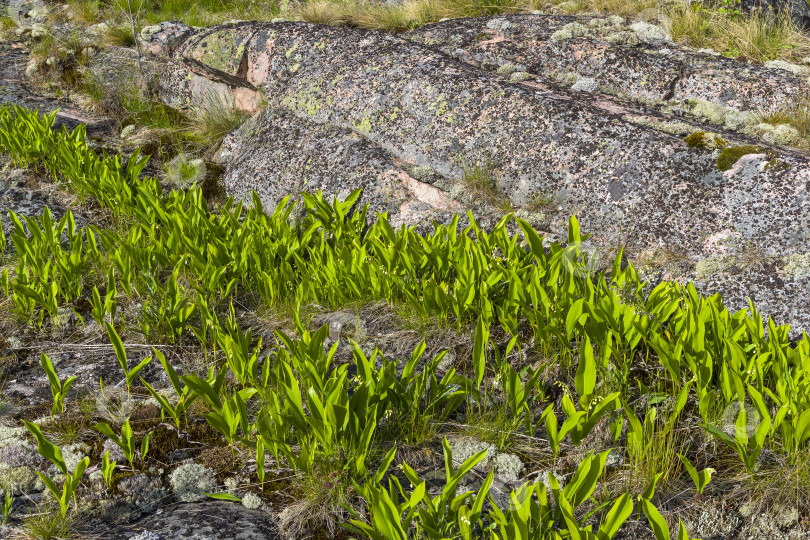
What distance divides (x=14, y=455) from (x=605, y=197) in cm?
364

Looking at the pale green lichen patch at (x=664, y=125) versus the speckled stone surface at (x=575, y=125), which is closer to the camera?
the speckled stone surface at (x=575, y=125)

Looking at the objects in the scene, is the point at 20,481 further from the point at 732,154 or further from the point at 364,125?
the point at 732,154

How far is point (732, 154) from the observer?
13.1 ft

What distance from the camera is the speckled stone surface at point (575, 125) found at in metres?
3.71

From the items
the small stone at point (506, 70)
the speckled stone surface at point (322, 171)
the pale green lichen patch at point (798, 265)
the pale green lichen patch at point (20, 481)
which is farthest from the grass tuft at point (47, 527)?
the small stone at point (506, 70)

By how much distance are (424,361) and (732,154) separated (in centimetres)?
248

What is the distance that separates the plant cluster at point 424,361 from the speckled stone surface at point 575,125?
422mm

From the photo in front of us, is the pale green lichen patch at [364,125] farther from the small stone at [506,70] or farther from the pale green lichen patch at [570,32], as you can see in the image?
the pale green lichen patch at [570,32]

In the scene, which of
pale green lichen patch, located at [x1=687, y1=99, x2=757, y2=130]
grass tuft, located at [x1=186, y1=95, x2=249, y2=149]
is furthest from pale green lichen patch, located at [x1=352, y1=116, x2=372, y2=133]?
pale green lichen patch, located at [x1=687, y1=99, x2=757, y2=130]

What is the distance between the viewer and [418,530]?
214cm

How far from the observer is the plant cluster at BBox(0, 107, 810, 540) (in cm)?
233

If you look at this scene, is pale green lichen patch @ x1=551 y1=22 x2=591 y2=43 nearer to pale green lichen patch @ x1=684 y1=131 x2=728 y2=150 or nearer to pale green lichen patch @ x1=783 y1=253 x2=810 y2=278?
pale green lichen patch @ x1=684 y1=131 x2=728 y2=150

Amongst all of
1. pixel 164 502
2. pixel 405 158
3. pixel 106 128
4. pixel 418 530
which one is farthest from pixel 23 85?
pixel 418 530

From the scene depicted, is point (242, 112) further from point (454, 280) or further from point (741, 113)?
point (741, 113)
